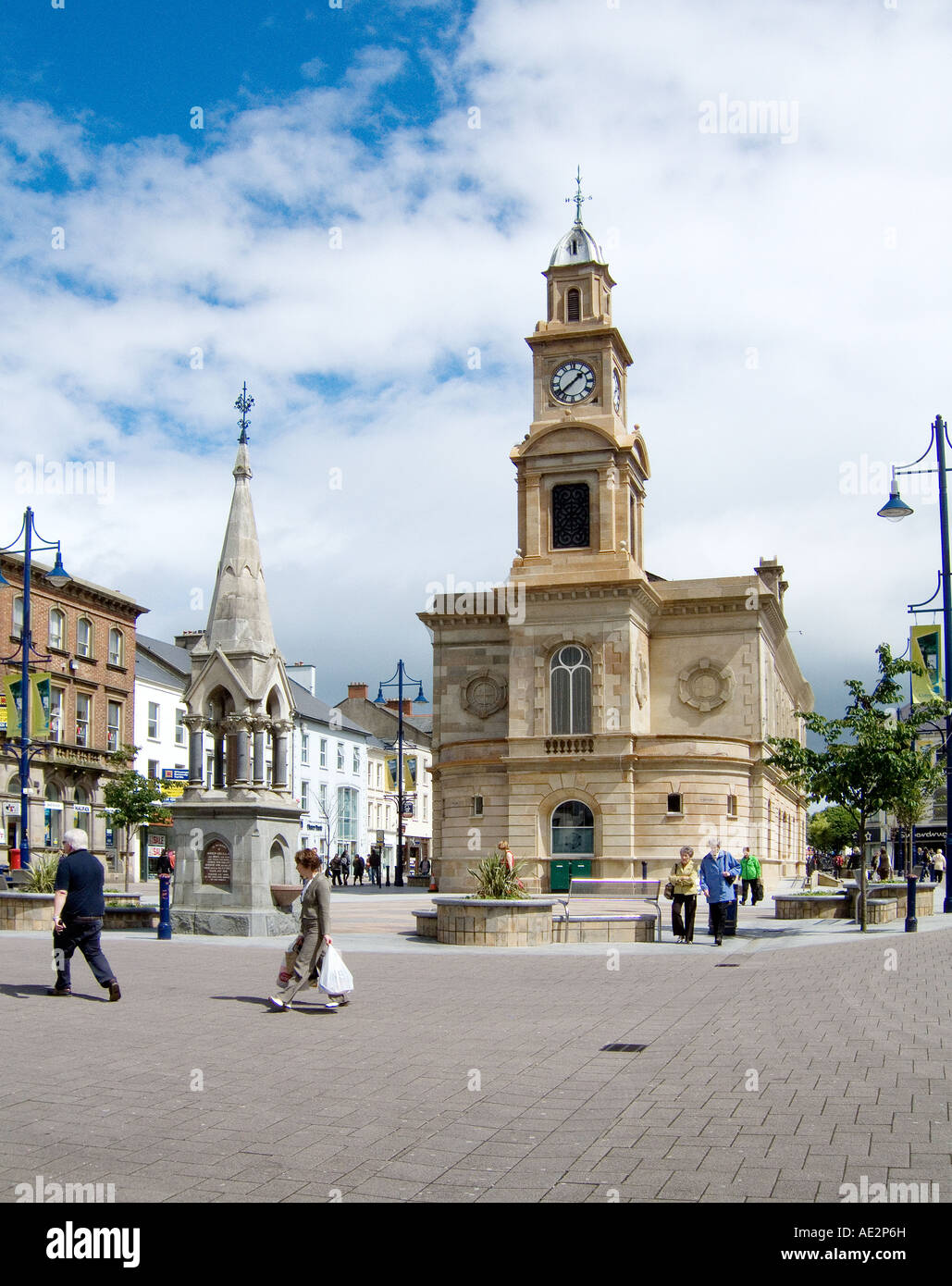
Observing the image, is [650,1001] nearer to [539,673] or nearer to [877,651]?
[877,651]

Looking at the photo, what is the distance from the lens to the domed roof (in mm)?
53062

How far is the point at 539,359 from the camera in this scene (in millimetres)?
52438

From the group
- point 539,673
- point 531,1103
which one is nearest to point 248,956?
point 531,1103

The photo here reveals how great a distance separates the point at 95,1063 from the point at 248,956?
8.36 metres

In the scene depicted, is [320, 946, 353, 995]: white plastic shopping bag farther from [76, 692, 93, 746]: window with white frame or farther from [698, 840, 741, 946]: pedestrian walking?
[76, 692, 93, 746]: window with white frame

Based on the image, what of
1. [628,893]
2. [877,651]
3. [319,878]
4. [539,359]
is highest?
[539,359]

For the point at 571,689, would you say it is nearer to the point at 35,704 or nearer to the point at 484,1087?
the point at 35,704

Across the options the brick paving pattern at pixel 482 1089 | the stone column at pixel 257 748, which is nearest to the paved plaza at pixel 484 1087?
the brick paving pattern at pixel 482 1089

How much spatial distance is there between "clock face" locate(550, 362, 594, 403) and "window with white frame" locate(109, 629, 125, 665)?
74.5ft

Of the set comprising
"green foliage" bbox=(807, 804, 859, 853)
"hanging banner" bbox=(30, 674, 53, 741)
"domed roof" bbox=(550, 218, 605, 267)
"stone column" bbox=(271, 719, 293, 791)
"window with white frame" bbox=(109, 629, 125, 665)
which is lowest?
"green foliage" bbox=(807, 804, 859, 853)

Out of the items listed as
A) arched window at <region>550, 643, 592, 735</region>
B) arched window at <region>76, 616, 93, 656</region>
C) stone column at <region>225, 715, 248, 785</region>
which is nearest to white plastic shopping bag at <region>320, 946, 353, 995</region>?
stone column at <region>225, 715, 248, 785</region>

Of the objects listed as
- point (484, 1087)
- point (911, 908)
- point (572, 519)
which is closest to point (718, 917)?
point (911, 908)
